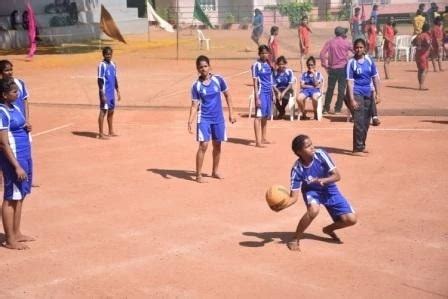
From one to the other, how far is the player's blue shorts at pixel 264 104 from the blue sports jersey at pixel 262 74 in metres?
0.08

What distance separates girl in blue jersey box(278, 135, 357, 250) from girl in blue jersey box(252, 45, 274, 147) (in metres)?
5.39

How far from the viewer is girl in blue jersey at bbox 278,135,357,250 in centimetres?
699

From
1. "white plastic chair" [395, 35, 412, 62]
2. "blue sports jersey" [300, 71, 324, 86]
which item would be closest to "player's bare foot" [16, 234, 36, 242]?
"blue sports jersey" [300, 71, 324, 86]

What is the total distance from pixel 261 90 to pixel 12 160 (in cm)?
648

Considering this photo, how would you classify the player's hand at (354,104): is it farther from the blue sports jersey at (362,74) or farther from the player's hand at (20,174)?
the player's hand at (20,174)

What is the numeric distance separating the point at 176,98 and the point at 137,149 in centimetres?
622

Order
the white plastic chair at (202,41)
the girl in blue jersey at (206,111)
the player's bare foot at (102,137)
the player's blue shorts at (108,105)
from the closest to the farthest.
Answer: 1. the girl in blue jersey at (206,111)
2. the player's blue shorts at (108,105)
3. the player's bare foot at (102,137)
4. the white plastic chair at (202,41)

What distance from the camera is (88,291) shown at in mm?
6121

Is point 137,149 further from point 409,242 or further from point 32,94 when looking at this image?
point 32,94

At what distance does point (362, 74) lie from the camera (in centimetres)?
1180

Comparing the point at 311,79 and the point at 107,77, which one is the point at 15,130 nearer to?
the point at 107,77

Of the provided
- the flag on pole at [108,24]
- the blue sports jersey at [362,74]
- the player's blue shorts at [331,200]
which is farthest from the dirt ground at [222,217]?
the flag on pole at [108,24]

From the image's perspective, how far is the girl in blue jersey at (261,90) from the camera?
41.4 feet

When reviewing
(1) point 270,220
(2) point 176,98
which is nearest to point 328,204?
(1) point 270,220
